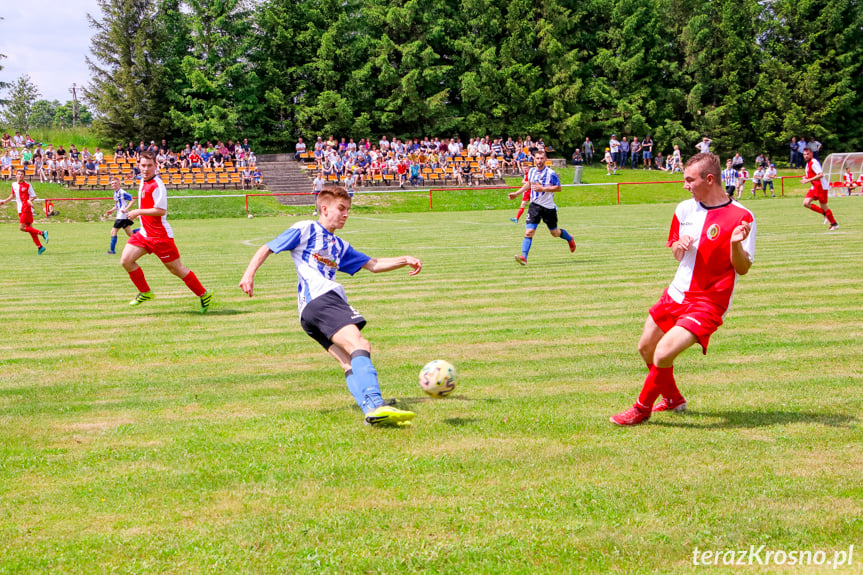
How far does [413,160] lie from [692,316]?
4116cm

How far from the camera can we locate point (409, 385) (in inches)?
257

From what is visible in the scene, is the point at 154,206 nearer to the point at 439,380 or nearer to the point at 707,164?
the point at 439,380

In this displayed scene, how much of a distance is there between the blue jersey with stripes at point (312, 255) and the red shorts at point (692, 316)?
2.20 metres

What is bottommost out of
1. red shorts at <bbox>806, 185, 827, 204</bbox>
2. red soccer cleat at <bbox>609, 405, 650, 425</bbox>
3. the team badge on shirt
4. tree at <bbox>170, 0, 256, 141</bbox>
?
red soccer cleat at <bbox>609, 405, 650, 425</bbox>

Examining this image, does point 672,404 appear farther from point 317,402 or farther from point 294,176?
point 294,176

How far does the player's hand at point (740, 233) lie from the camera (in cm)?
474

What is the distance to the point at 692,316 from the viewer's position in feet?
16.6

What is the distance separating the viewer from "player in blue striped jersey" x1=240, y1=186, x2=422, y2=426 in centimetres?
545

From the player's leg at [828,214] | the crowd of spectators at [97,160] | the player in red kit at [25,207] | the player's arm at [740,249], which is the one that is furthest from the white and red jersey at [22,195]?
the player's arm at [740,249]

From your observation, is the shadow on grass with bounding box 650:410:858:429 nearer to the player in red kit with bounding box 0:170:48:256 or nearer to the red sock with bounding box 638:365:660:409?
the red sock with bounding box 638:365:660:409

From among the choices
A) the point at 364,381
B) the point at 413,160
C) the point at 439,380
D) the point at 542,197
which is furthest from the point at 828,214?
the point at 413,160

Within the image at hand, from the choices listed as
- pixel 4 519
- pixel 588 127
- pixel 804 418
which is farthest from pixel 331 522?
pixel 588 127

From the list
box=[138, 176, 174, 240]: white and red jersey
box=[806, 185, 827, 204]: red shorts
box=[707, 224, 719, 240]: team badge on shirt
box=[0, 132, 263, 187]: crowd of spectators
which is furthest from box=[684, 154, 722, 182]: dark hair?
box=[0, 132, 263, 187]: crowd of spectators

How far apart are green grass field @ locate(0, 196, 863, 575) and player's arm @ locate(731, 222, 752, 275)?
1.06 m
